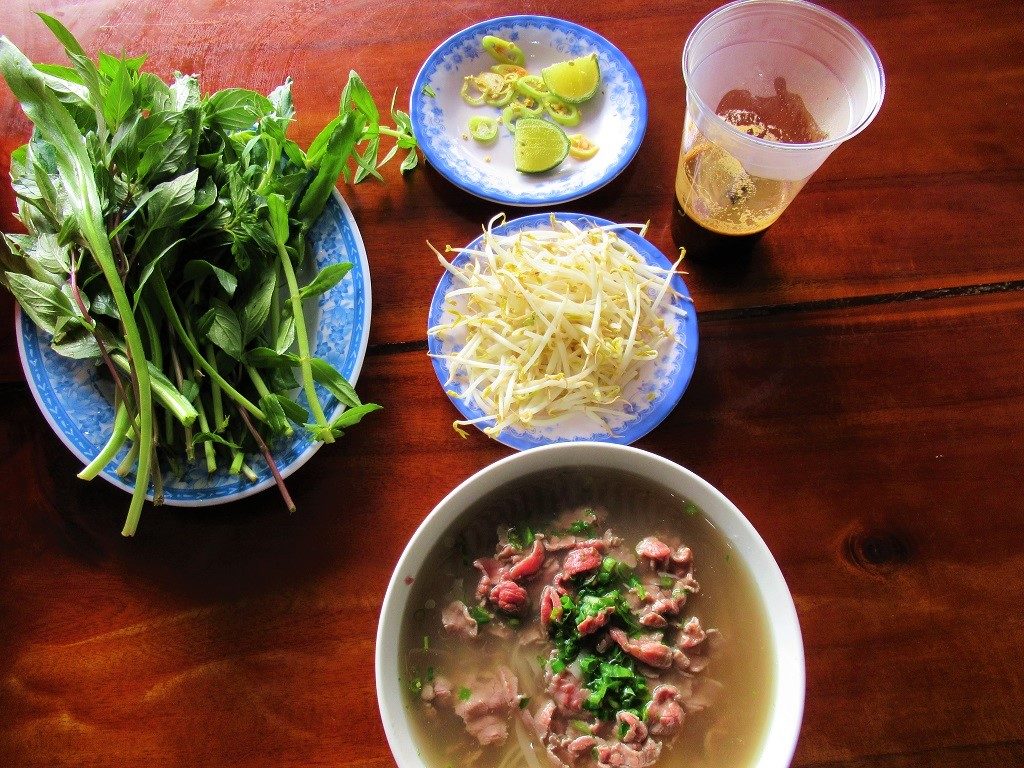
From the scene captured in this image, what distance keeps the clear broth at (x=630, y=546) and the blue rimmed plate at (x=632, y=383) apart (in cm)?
22

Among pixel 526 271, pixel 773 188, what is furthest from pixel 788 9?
pixel 526 271

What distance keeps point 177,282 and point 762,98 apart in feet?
3.90

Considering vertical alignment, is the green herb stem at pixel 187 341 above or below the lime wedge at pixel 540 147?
below

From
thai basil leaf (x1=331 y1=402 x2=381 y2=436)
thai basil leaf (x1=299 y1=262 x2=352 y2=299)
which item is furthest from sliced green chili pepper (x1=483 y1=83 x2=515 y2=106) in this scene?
thai basil leaf (x1=331 y1=402 x2=381 y2=436)

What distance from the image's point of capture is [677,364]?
4.73 feet

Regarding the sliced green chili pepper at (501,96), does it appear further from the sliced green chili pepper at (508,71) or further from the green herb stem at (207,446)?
the green herb stem at (207,446)

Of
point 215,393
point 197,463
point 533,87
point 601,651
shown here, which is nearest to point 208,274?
point 215,393

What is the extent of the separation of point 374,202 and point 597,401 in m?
0.66

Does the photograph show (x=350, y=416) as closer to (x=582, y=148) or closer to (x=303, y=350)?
(x=303, y=350)

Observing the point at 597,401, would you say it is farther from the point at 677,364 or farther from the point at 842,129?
the point at 842,129

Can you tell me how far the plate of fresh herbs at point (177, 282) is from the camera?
127 cm

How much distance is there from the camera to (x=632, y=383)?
56.6 inches

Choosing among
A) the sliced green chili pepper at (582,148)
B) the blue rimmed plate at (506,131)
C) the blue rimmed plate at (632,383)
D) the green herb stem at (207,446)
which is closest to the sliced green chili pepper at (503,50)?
the blue rimmed plate at (506,131)

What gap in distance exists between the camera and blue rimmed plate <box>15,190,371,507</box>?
1.36m
